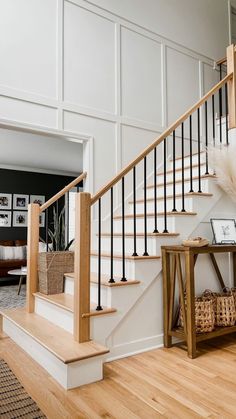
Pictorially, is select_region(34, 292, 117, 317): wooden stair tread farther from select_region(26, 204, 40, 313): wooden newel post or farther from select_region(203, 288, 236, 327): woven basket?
select_region(203, 288, 236, 327): woven basket

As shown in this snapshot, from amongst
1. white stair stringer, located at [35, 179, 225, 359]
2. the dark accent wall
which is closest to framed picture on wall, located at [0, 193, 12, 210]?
the dark accent wall

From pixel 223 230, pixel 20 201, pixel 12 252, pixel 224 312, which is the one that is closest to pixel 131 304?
pixel 224 312

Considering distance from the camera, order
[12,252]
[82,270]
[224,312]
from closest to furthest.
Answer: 1. [82,270]
2. [224,312]
3. [12,252]

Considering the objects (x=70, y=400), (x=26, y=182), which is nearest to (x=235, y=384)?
(x=70, y=400)

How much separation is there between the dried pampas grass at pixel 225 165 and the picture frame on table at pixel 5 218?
20.7 feet

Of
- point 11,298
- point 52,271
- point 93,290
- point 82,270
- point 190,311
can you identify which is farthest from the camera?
point 11,298

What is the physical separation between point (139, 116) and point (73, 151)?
2.85 m

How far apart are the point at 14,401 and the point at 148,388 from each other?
81 cm

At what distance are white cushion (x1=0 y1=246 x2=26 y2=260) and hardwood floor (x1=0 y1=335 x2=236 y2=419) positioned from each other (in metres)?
4.63

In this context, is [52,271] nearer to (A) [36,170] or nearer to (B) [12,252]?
(B) [12,252]

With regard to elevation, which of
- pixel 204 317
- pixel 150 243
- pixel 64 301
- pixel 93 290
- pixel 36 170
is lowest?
pixel 204 317

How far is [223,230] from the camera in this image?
3.09 m

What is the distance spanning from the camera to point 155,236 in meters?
2.79

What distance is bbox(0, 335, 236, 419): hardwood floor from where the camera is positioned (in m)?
1.79
